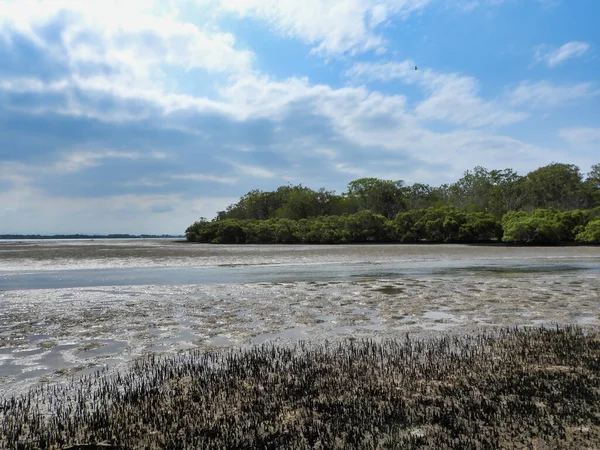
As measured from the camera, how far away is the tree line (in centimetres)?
5972

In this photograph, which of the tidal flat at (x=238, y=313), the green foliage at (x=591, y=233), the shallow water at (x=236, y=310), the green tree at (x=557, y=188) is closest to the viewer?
the tidal flat at (x=238, y=313)

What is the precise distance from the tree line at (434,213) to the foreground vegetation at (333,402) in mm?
56448

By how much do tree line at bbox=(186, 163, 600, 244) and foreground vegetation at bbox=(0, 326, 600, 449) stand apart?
2222 inches

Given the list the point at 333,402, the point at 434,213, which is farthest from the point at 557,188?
the point at 333,402

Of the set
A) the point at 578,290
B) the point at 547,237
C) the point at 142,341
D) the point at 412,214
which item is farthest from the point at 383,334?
the point at 412,214

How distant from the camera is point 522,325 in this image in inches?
396

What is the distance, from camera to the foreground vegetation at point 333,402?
14.5 ft

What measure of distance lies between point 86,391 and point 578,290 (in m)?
16.2

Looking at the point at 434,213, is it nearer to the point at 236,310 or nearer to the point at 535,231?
the point at 535,231

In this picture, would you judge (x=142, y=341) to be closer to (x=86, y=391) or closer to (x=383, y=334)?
(x=86, y=391)

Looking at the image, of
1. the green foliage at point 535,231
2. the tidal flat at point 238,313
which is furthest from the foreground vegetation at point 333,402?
the green foliage at point 535,231

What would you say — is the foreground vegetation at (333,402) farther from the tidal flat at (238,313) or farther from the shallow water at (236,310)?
the shallow water at (236,310)

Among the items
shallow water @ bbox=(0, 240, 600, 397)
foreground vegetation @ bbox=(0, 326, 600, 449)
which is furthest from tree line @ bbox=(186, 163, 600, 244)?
foreground vegetation @ bbox=(0, 326, 600, 449)

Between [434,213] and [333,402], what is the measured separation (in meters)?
68.5
